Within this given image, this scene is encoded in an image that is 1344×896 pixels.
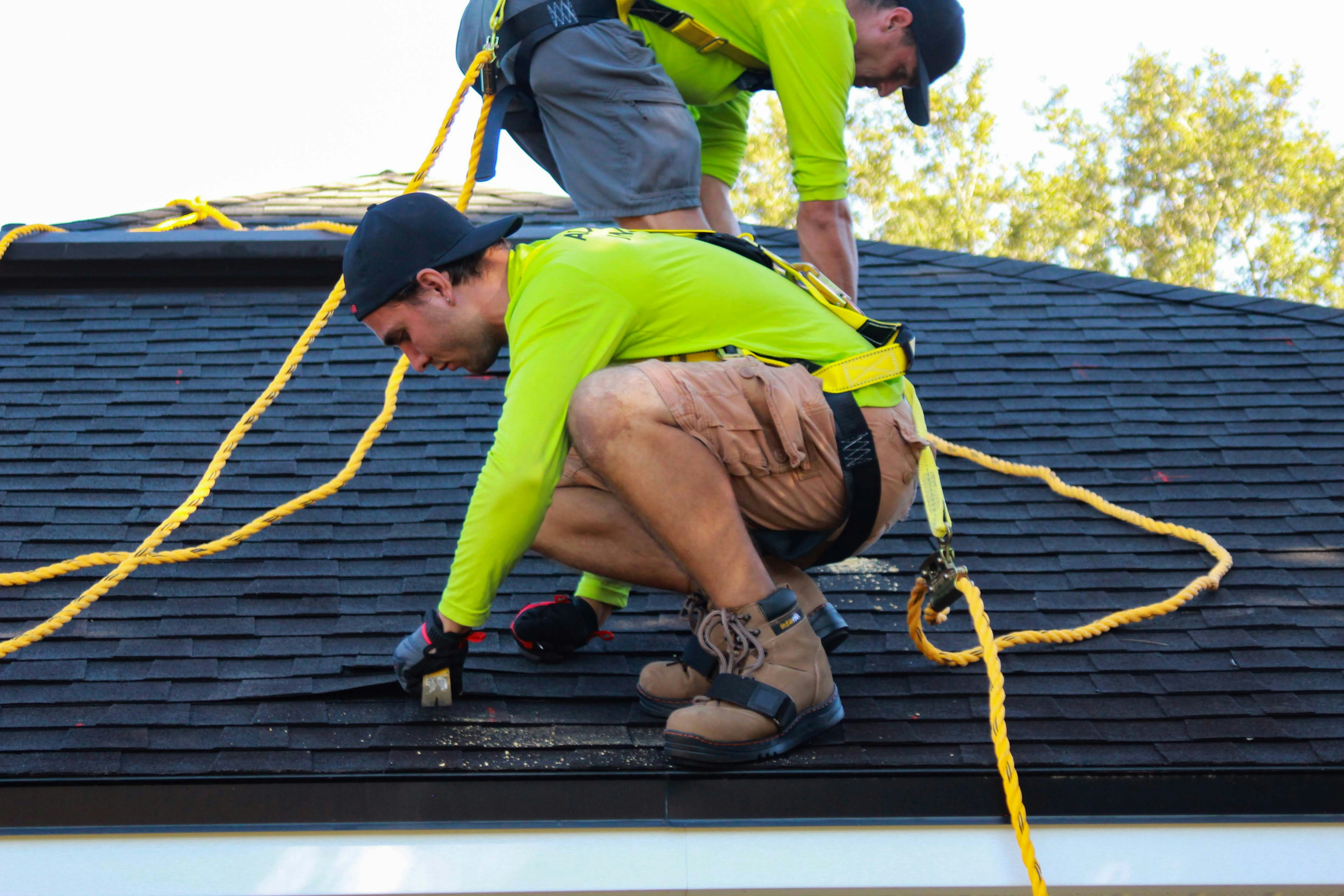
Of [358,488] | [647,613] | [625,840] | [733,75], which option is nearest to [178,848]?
[625,840]

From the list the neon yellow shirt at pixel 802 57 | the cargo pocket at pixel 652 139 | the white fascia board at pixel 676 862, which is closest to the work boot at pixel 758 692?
the white fascia board at pixel 676 862

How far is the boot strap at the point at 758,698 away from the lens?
2.11 metres

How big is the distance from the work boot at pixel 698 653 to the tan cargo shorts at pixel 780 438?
5.4 inches

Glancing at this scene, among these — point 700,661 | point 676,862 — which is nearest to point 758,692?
point 700,661

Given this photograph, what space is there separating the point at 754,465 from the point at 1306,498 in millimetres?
1906

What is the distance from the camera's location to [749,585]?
86.9 inches

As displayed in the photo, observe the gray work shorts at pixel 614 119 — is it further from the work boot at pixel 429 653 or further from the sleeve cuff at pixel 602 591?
the work boot at pixel 429 653

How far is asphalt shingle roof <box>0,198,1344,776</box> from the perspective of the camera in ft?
7.26

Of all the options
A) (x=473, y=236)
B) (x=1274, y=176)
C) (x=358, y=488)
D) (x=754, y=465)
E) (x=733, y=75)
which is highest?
(x=733, y=75)

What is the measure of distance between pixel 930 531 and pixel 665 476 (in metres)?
1.15

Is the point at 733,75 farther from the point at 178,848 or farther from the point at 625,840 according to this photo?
the point at 178,848

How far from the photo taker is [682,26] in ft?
9.28

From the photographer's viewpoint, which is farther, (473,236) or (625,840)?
(473,236)

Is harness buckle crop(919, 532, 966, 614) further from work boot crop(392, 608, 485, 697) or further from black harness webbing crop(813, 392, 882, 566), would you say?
work boot crop(392, 608, 485, 697)
